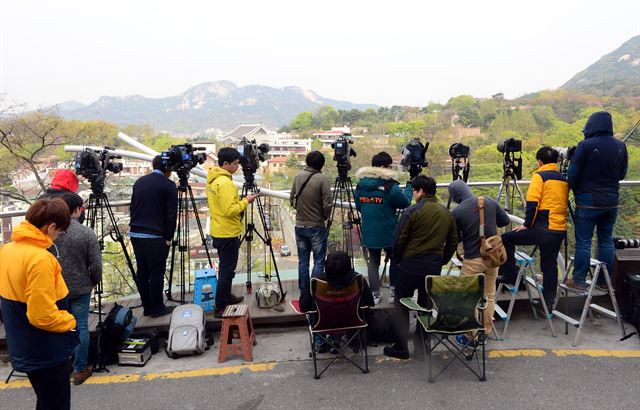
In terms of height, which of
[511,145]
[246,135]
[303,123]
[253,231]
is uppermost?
[303,123]

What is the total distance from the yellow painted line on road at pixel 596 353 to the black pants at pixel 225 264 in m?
3.13

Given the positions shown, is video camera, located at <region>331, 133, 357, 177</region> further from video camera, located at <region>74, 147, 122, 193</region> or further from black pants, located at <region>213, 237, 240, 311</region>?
video camera, located at <region>74, 147, 122, 193</region>

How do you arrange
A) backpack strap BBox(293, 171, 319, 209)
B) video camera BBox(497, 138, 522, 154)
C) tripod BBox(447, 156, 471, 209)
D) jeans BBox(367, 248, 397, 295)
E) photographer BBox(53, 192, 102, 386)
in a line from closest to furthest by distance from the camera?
1. photographer BBox(53, 192, 102, 386)
2. backpack strap BBox(293, 171, 319, 209)
3. jeans BBox(367, 248, 397, 295)
4. video camera BBox(497, 138, 522, 154)
5. tripod BBox(447, 156, 471, 209)

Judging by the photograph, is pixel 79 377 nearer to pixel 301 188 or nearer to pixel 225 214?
pixel 225 214

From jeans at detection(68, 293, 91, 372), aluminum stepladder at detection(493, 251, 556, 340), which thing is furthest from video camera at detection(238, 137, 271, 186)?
aluminum stepladder at detection(493, 251, 556, 340)

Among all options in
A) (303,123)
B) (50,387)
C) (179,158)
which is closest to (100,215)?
(179,158)

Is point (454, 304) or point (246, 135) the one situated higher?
point (246, 135)

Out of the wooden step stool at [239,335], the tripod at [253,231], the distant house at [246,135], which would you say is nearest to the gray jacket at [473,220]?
the tripod at [253,231]

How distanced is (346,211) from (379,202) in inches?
32.1

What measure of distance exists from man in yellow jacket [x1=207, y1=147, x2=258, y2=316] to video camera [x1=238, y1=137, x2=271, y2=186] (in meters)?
0.18

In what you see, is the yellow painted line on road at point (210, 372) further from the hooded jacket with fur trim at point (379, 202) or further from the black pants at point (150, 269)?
the hooded jacket with fur trim at point (379, 202)

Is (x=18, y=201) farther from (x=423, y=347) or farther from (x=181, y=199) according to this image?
(x=423, y=347)

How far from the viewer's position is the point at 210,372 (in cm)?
366

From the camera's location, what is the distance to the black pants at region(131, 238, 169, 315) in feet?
14.1
